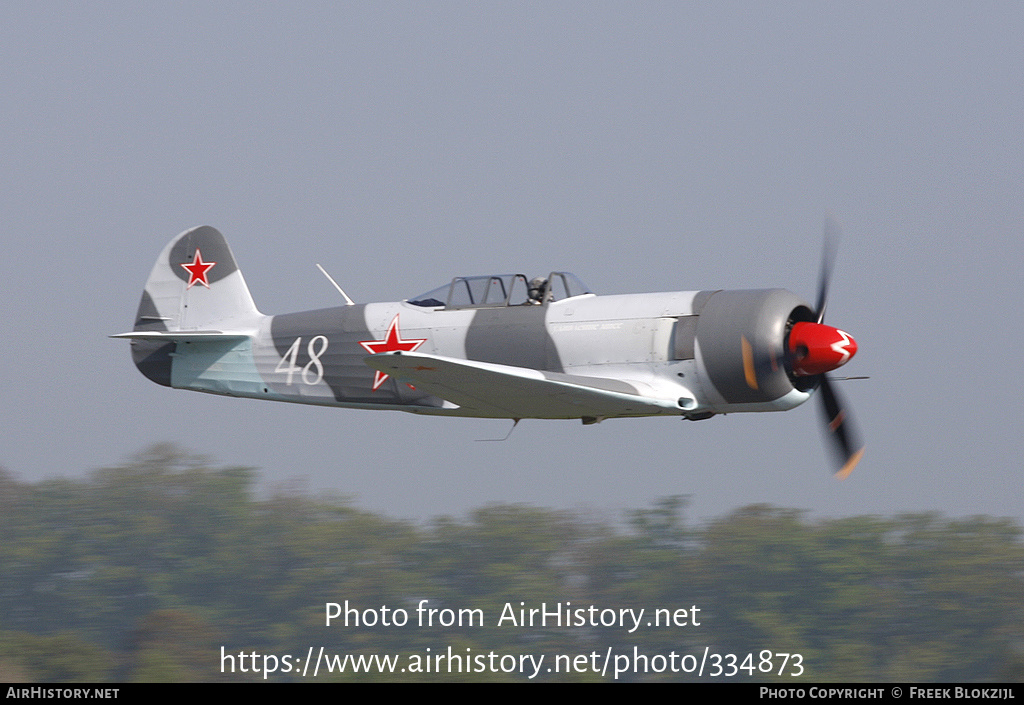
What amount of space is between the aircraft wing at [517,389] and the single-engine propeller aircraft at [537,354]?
2cm

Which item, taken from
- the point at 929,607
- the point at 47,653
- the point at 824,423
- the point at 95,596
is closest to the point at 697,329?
the point at 824,423

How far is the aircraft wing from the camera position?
33.3 feet

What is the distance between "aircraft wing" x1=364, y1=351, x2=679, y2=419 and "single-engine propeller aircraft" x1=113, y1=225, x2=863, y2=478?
19 millimetres

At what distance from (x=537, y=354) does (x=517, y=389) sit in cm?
104

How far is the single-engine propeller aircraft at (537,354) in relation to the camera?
10773mm

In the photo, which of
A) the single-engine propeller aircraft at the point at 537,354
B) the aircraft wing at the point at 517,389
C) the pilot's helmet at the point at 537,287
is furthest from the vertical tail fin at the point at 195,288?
the aircraft wing at the point at 517,389

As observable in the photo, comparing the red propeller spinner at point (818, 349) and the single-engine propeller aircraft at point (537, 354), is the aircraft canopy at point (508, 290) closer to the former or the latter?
the single-engine propeller aircraft at point (537, 354)

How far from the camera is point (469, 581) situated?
176ft

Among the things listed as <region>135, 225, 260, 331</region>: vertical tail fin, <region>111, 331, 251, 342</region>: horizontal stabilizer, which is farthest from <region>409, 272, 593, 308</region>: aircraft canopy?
<region>135, 225, 260, 331</region>: vertical tail fin

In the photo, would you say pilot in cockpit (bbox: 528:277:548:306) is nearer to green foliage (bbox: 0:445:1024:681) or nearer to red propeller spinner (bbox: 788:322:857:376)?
red propeller spinner (bbox: 788:322:857:376)

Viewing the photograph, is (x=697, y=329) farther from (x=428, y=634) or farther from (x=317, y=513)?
(x=317, y=513)

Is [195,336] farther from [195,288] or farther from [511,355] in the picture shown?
[511,355]

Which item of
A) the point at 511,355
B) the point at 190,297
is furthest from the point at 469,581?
the point at 511,355

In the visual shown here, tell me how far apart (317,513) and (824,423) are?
164 feet
